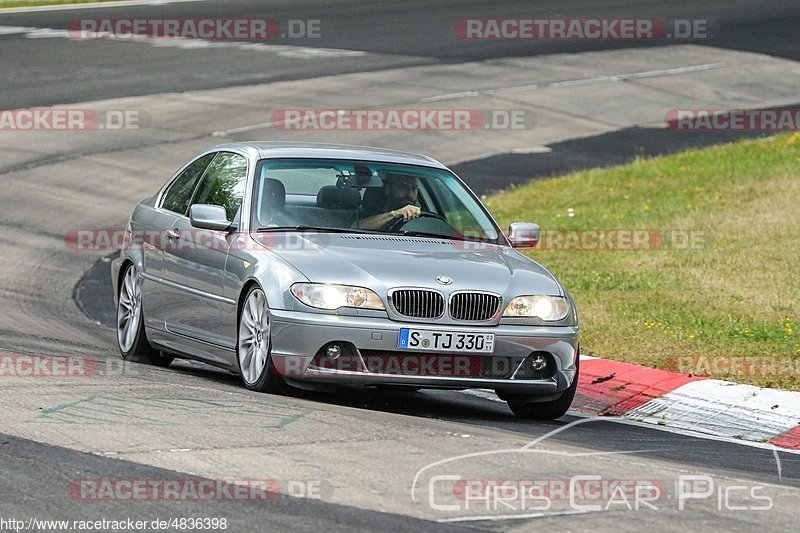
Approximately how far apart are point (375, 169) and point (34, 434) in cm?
350

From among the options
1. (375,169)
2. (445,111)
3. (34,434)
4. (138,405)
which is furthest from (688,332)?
(445,111)

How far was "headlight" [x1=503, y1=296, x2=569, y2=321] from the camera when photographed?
29.7ft

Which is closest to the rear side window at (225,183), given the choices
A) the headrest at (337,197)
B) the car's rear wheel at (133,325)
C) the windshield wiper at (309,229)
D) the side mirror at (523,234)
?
the windshield wiper at (309,229)

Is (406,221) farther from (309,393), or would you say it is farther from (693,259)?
(693,259)

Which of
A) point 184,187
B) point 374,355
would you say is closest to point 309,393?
point 374,355

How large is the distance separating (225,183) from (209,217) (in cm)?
69

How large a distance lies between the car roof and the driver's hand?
0.42 meters

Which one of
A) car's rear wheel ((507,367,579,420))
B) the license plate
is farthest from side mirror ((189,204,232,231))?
car's rear wheel ((507,367,579,420))

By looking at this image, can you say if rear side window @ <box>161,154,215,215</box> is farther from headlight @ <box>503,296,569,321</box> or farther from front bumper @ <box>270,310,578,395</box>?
headlight @ <box>503,296,569,321</box>

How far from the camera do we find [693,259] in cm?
1580

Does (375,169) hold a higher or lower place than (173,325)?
higher

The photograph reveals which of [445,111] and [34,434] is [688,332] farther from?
[445,111]

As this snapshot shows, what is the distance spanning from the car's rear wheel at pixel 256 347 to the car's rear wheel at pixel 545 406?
1543 mm

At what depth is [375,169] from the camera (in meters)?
10.1
